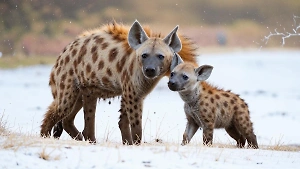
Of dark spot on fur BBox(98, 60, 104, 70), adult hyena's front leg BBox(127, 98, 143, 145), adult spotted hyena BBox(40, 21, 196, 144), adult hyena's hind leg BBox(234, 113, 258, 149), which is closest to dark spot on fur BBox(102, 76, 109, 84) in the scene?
adult spotted hyena BBox(40, 21, 196, 144)

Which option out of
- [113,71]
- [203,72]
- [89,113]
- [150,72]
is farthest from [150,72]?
[89,113]

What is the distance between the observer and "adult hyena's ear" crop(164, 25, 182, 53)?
22.2ft

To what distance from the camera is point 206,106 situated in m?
7.32

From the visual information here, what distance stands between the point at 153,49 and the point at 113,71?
2.15 feet

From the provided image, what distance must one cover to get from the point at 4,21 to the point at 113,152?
587 inches


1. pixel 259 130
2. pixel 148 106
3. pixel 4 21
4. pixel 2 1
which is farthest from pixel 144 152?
pixel 4 21

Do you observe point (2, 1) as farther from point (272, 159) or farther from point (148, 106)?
point (272, 159)

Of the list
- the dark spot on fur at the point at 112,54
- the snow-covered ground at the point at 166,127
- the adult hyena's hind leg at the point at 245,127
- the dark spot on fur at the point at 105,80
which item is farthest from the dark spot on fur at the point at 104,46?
the adult hyena's hind leg at the point at 245,127

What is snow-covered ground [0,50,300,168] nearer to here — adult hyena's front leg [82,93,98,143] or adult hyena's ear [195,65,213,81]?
adult hyena's front leg [82,93,98,143]

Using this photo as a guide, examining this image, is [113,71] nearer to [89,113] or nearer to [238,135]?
[89,113]

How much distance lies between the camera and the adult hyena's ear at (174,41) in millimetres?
6762

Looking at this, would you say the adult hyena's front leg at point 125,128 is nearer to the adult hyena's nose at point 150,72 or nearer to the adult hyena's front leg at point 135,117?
the adult hyena's front leg at point 135,117

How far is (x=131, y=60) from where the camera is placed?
689 cm

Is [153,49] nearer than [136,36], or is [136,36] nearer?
[153,49]
